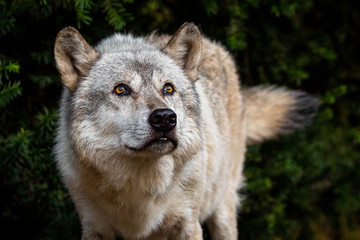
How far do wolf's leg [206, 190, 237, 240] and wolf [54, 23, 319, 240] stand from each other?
0.79 m

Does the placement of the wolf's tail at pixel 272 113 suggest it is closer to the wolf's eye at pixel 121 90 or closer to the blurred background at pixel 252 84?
the blurred background at pixel 252 84

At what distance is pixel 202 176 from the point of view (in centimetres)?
408

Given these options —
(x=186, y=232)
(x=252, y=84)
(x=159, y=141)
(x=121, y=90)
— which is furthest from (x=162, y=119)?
(x=252, y=84)

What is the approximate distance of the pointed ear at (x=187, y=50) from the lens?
408 centimetres

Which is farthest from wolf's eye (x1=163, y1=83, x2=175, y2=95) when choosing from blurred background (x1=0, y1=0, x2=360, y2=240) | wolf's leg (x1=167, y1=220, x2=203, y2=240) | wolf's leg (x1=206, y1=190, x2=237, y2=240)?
wolf's leg (x1=206, y1=190, x2=237, y2=240)

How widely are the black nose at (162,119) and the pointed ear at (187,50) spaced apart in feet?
2.95

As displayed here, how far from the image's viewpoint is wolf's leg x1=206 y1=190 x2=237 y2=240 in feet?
16.9

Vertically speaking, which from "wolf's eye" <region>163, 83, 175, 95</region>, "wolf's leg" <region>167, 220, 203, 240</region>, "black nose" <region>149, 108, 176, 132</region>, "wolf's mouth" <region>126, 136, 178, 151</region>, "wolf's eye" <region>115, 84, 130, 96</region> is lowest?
"wolf's leg" <region>167, 220, 203, 240</region>

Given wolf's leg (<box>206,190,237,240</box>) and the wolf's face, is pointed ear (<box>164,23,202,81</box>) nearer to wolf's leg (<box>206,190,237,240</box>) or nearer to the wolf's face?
the wolf's face

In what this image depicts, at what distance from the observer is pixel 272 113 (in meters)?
6.07

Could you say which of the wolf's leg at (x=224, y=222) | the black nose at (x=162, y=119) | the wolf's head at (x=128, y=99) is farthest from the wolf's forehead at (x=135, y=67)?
the wolf's leg at (x=224, y=222)

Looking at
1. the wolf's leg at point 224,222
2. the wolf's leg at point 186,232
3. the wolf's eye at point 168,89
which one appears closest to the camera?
the wolf's eye at point 168,89

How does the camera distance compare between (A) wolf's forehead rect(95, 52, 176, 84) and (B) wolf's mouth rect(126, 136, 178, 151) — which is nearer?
(B) wolf's mouth rect(126, 136, 178, 151)

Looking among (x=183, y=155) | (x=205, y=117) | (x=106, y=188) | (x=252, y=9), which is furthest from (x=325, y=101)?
(x=106, y=188)
